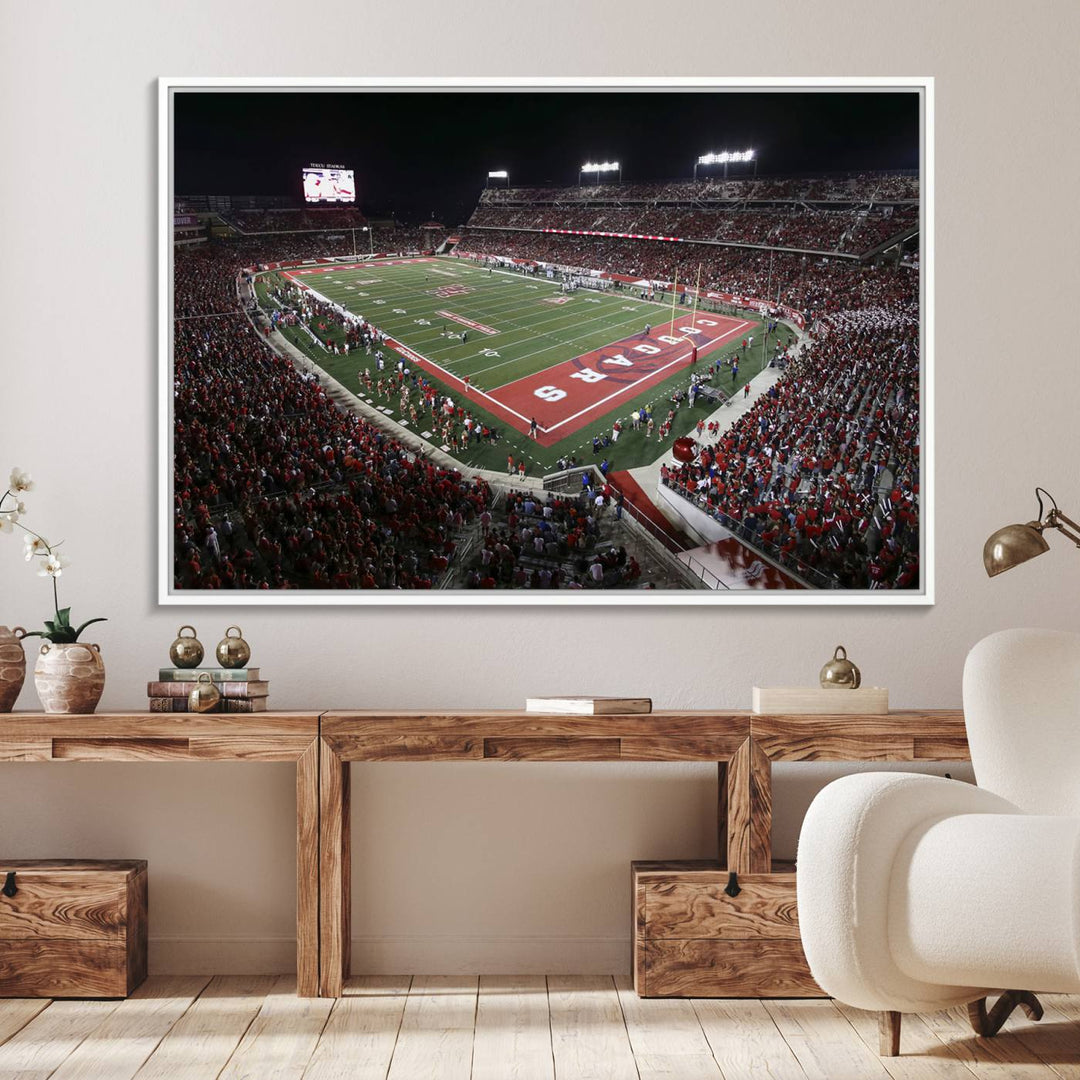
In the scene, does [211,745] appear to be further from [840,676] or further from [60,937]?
[840,676]

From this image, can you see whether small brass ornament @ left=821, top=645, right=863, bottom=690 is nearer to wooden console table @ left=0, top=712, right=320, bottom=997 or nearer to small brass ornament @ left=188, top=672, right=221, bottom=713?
wooden console table @ left=0, top=712, right=320, bottom=997

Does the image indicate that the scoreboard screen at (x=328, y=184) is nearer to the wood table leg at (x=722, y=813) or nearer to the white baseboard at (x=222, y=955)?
the wood table leg at (x=722, y=813)

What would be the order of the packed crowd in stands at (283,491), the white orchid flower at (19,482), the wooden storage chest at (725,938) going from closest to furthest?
1. the wooden storage chest at (725,938)
2. the white orchid flower at (19,482)
3. the packed crowd in stands at (283,491)

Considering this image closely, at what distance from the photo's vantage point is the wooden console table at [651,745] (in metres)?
2.76

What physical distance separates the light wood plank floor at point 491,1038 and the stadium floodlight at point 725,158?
2156mm

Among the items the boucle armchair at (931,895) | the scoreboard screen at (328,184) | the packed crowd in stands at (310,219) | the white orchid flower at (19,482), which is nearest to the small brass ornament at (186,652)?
the white orchid flower at (19,482)

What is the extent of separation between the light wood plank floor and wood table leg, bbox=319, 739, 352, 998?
0.21ft

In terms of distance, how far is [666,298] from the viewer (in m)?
3.28

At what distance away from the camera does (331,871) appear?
2.79 m

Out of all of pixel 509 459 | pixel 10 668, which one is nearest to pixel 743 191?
pixel 509 459

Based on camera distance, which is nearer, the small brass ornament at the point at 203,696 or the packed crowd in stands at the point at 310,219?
the small brass ornament at the point at 203,696

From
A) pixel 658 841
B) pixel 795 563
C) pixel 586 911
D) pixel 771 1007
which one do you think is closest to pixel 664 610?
pixel 795 563

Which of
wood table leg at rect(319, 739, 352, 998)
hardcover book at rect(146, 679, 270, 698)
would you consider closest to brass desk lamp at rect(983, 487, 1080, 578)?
wood table leg at rect(319, 739, 352, 998)

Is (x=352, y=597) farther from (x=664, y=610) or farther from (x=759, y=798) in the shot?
(x=759, y=798)
